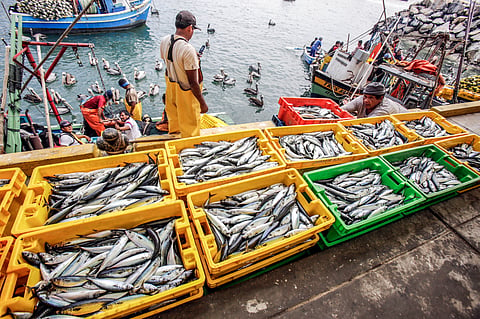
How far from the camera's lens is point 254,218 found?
2574 mm

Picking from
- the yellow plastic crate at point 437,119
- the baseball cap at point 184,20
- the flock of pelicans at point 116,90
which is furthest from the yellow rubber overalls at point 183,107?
the flock of pelicans at point 116,90

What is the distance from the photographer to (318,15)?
46.1 metres

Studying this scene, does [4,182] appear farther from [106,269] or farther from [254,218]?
[254,218]

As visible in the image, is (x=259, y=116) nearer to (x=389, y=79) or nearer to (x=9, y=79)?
(x=389, y=79)

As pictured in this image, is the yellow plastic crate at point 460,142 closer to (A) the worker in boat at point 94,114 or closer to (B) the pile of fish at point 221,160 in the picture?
(B) the pile of fish at point 221,160

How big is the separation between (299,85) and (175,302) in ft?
66.8

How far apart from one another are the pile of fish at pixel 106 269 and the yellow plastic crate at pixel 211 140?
446mm

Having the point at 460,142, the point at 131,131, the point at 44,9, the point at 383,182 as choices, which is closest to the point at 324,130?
the point at 383,182

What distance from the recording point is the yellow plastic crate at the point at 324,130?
3285mm

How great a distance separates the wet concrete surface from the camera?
2.34 metres

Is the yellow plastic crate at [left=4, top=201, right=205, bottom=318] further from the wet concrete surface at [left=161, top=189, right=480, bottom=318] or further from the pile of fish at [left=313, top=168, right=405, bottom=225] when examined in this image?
the pile of fish at [left=313, top=168, right=405, bottom=225]

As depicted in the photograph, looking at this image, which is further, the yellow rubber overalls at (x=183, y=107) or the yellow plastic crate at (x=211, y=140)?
the yellow rubber overalls at (x=183, y=107)

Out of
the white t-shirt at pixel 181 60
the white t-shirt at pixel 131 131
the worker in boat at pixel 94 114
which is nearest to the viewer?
the white t-shirt at pixel 181 60

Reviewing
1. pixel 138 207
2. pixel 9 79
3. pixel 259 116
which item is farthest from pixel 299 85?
pixel 138 207
